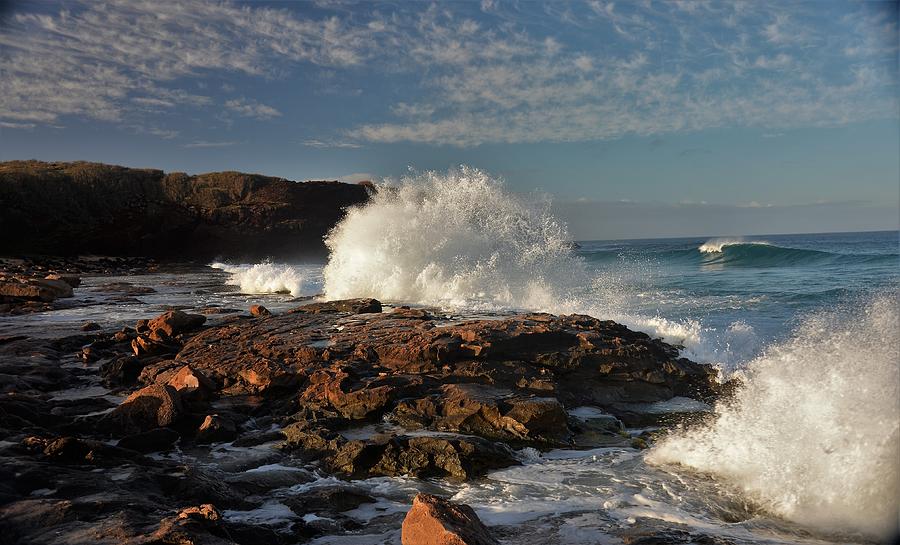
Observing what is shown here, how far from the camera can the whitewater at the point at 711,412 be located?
182 inches

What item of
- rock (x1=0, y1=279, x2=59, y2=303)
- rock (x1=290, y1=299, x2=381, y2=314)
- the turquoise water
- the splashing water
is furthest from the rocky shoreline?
the splashing water

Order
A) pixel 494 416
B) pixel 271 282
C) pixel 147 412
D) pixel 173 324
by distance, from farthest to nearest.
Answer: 1. pixel 271 282
2. pixel 173 324
3. pixel 494 416
4. pixel 147 412

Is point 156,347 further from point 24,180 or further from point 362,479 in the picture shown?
point 24,180

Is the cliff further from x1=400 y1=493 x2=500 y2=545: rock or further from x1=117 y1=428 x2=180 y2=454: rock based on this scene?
x1=400 y1=493 x2=500 y2=545: rock

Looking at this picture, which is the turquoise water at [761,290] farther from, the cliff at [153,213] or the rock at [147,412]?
the cliff at [153,213]

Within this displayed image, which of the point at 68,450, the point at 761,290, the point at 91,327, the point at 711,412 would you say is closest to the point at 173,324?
the point at 91,327

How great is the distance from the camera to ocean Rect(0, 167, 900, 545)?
4.59 metres

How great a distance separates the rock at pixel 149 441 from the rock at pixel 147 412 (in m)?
0.27

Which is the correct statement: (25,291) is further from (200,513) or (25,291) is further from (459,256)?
(200,513)

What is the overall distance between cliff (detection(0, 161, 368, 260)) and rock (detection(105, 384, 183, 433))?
169ft

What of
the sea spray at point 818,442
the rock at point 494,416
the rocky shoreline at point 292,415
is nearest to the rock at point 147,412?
the rocky shoreline at point 292,415

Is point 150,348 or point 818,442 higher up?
point 818,442

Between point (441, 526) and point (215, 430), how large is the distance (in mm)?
3552

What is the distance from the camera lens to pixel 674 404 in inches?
303
